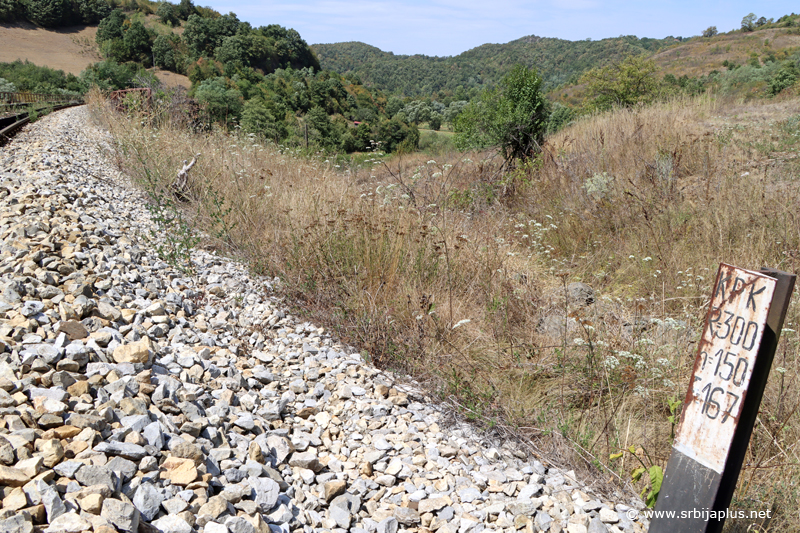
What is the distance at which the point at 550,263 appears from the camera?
5363 mm

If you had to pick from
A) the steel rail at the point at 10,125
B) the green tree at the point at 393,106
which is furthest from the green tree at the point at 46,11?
the steel rail at the point at 10,125

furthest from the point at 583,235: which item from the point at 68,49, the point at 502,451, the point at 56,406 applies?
the point at 68,49

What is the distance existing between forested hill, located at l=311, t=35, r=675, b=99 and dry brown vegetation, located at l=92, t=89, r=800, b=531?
379ft

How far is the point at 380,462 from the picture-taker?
237cm

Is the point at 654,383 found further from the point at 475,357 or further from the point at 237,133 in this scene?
A: the point at 237,133

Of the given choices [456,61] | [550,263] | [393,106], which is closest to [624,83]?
[550,263]

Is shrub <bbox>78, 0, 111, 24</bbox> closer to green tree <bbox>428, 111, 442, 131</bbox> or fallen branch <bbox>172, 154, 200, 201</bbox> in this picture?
green tree <bbox>428, 111, 442, 131</bbox>

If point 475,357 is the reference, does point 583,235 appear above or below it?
above

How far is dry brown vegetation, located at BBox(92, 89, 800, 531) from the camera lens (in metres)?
2.64

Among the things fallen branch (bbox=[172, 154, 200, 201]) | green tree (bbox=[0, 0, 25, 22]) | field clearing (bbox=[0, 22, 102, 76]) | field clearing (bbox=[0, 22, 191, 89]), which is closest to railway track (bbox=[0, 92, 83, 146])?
fallen branch (bbox=[172, 154, 200, 201])

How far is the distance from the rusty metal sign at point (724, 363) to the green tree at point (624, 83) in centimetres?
1374

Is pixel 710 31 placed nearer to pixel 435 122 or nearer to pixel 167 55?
pixel 435 122

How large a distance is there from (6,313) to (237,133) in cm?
699

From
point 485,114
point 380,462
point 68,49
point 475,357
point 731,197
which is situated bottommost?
point 380,462
